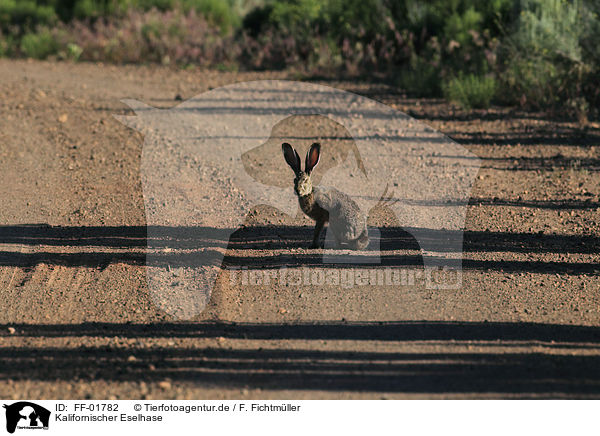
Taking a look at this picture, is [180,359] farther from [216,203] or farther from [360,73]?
[360,73]

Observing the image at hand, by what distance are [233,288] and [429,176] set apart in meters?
3.30

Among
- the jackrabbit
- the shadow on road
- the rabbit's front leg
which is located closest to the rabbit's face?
the jackrabbit

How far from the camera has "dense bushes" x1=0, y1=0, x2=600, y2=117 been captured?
11.0 metres

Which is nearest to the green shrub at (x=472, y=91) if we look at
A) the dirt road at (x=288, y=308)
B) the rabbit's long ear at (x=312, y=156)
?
the dirt road at (x=288, y=308)

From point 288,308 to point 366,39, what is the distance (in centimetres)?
863

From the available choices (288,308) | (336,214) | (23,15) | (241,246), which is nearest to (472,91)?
(336,214)

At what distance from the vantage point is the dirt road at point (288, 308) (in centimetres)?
492

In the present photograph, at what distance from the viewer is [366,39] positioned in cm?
1338

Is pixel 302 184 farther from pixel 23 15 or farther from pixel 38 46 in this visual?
pixel 23 15

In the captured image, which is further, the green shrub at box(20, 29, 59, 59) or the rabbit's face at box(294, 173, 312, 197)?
the green shrub at box(20, 29, 59, 59)
